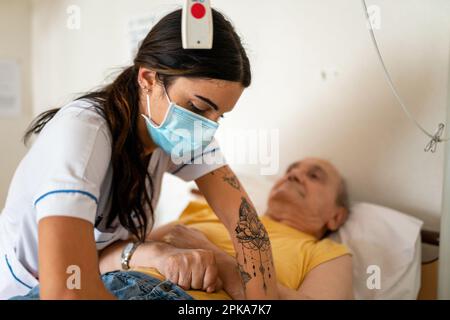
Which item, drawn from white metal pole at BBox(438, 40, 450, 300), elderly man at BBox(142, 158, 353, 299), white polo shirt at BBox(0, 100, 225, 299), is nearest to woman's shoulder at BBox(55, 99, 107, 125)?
white polo shirt at BBox(0, 100, 225, 299)

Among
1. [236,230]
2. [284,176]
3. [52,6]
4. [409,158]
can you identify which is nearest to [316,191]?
[284,176]

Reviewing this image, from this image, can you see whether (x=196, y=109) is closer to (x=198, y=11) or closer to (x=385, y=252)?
(x=198, y=11)

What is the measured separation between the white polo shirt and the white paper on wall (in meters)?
A: 0.42

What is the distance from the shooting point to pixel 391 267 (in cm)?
139

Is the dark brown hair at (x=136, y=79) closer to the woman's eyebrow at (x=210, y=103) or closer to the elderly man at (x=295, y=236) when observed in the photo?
the woman's eyebrow at (x=210, y=103)

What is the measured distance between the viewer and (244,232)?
1.12 metres

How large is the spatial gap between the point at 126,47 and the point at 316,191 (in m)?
0.84

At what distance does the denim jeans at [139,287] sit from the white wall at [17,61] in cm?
32

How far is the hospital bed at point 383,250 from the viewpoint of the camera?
1360 mm

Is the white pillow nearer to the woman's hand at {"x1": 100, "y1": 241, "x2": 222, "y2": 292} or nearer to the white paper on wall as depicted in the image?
the woman's hand at {"x1": 100, "y1": 241, "x2": 222, "y2": 292}

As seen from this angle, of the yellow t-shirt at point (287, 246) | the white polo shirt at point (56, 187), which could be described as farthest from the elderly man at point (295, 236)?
the white polo shirt at point (56, 187)

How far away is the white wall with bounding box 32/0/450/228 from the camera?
1297 mm

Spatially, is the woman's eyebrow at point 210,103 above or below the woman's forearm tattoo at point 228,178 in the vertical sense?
above

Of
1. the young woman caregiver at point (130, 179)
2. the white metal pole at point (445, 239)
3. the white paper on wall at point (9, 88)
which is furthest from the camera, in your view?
the white paper on wall at point (9, 88)
